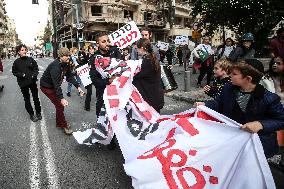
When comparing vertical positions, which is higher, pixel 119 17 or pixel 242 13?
pixel 119 17

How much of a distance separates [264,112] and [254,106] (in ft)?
0.36

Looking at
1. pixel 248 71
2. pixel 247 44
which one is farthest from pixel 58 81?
pixel 247 44

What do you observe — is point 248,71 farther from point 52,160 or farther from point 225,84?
point 52,160

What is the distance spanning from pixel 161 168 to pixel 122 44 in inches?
260

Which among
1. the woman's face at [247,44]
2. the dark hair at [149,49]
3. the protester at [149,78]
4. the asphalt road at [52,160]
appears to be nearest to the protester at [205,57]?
the woman's face at [247,44]

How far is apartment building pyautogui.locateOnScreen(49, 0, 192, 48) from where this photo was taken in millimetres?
47375

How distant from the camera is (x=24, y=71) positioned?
783cm

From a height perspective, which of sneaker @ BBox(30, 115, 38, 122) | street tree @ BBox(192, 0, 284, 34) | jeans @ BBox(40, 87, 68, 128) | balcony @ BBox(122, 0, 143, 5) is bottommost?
sneaker @ BBox(30, 115, 38, 122)

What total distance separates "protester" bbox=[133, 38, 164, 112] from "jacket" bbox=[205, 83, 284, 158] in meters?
1.50

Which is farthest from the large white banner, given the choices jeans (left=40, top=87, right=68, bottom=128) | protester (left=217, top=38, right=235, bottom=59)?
protester (left=217, top=38, right=235, bottom=59)

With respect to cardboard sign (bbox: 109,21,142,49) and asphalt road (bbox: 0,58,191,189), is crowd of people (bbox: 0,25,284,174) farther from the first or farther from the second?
cardboard sign (bbox: 109,21,142,49)

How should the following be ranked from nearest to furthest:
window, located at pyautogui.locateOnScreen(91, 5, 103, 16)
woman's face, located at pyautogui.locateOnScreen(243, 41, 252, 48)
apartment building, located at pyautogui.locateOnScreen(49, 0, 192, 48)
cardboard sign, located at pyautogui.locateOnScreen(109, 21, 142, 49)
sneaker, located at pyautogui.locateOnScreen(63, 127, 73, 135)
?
sneaker, located at pyautogui.locateOnScreen(63, 127, 73, 135) < woman's face, located at pyautogui.locateOnScreen(243, 41, 252, 48) < cardboard sign, located at pyautogui.locateOnScreen(109, 21, 142, 49) < apartment building, located at pyautogui.locateOnScreen(49, 0, 192, 48) < window, located at pyautogui.locateOnScreen(91, 5, 103, 16)

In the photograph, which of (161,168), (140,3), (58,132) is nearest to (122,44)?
(58,132)

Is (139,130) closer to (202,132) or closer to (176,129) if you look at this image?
(176,129)
